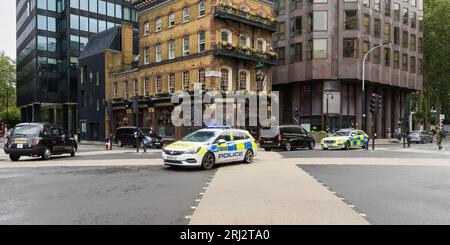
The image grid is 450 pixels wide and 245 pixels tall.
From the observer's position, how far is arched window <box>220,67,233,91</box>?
30.9 m

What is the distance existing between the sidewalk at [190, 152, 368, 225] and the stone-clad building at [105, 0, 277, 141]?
20.0 meters

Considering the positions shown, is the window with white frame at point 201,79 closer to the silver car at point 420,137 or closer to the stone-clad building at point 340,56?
the stone-clad building at point 340,56

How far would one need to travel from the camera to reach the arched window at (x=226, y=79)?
30875 mm

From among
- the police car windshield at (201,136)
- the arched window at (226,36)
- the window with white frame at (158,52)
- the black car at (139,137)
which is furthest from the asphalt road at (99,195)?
the window with white frame at (158,52)

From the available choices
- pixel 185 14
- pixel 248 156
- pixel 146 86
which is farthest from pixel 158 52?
pixel 248 156

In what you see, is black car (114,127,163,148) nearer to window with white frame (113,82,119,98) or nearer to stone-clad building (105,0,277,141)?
stone-clad building (105,0,277,141)

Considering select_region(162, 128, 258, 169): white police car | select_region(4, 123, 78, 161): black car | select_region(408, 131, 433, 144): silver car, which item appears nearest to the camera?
select_region(162, 128, 258, 169): white police car

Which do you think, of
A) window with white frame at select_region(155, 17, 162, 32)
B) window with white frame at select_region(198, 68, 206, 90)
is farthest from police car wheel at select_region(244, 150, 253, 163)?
window with white frame at select_region(155, 17, 162, 32)

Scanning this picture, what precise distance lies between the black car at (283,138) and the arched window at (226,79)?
26.1ft

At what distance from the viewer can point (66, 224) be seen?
5.86 m

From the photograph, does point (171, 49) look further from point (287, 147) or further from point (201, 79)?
point (287, 147)

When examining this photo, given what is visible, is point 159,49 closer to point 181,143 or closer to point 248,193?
point 181,143
